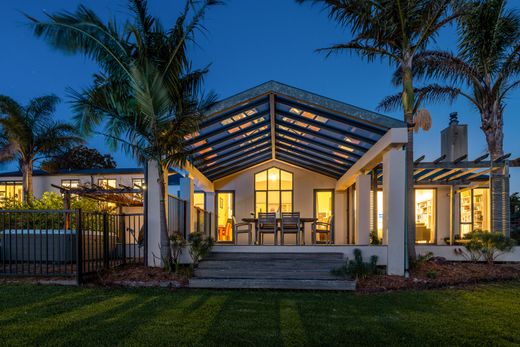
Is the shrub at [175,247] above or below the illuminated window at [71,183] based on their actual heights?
below

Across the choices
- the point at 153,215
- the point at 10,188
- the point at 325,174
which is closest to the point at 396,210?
the point at 153,215

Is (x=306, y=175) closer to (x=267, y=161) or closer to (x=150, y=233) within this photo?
(x=267, y=161)

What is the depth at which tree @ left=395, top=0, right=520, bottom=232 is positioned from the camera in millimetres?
8352

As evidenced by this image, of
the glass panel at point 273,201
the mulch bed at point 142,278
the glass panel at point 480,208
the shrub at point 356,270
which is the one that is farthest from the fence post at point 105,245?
the glass panel at point 480,208

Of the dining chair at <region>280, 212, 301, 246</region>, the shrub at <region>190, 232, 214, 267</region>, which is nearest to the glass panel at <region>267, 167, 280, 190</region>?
the dining chair at <region>280, 212, 301, 246</region>

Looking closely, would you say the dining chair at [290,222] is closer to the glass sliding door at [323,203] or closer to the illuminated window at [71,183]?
the glass sliding door at [323,203]

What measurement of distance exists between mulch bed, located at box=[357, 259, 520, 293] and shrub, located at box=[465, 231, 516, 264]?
0.33m

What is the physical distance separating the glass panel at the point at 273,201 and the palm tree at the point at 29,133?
389 inches

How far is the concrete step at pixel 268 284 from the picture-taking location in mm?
6152

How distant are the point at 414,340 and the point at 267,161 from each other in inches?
398

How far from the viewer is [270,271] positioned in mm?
6711

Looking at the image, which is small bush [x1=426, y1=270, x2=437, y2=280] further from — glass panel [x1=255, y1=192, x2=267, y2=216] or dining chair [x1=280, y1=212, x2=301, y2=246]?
glass panel [x1=255, y1=192, x2=267, y2=216]

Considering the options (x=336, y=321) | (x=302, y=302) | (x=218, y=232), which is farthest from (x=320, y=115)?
(x=218, y=232)

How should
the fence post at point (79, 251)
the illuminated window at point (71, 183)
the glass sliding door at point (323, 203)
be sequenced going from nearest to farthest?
1. the fence post at point (79, 251)
2. the glass sliding door at point (323, 203)
3. the illuminated window at point (71, 183)
